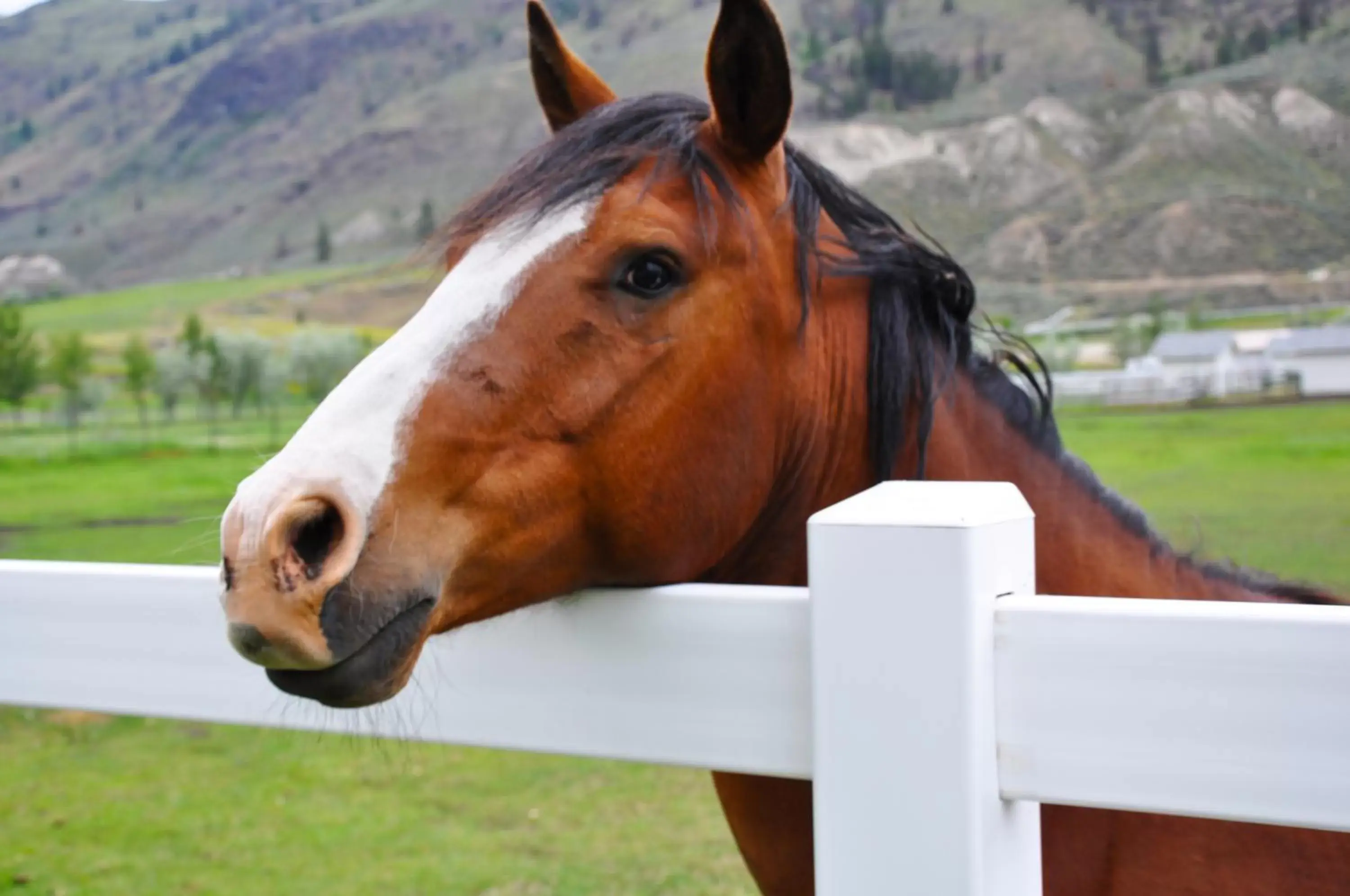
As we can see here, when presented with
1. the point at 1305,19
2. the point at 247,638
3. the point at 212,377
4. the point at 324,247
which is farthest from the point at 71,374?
the point at 1305,19

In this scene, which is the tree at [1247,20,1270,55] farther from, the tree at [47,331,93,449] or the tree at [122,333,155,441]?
the tree at [47,331,93,449]

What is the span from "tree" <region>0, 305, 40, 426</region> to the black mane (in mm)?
31179

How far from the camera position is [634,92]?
41.8m

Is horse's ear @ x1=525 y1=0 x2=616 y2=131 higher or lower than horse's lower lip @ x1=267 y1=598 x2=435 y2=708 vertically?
higher

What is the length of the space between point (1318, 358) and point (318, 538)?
1337 inches

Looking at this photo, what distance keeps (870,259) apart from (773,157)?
20 centimetres

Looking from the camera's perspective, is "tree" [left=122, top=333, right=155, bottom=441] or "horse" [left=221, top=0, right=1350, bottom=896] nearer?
"horse" [left=221, top=0, right=1350, bottom=896]

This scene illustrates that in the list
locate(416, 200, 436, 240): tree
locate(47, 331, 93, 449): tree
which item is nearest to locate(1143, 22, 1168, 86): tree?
locate(416, 200, 436, 240): tree

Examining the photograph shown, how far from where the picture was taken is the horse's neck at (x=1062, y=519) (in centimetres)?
163

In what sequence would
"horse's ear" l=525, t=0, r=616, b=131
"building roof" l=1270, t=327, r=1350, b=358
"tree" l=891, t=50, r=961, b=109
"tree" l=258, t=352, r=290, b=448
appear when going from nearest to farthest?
"horse's ear" l=525, t=0, r=616, b=131 → "building roof" l=1270, t=327, r=1350, b=358 → "tree" l=258, t=352, r=290, b=448 → "tree" l=891, t=50, r=961, b=109

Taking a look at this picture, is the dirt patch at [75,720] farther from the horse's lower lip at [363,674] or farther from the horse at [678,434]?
the horse's lower lip at [363,674]

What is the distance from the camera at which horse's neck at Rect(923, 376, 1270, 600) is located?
5.36 ft

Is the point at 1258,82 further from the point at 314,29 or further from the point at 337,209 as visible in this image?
the point at 314,29

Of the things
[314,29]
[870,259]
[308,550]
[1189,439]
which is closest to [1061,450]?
[870,259]
